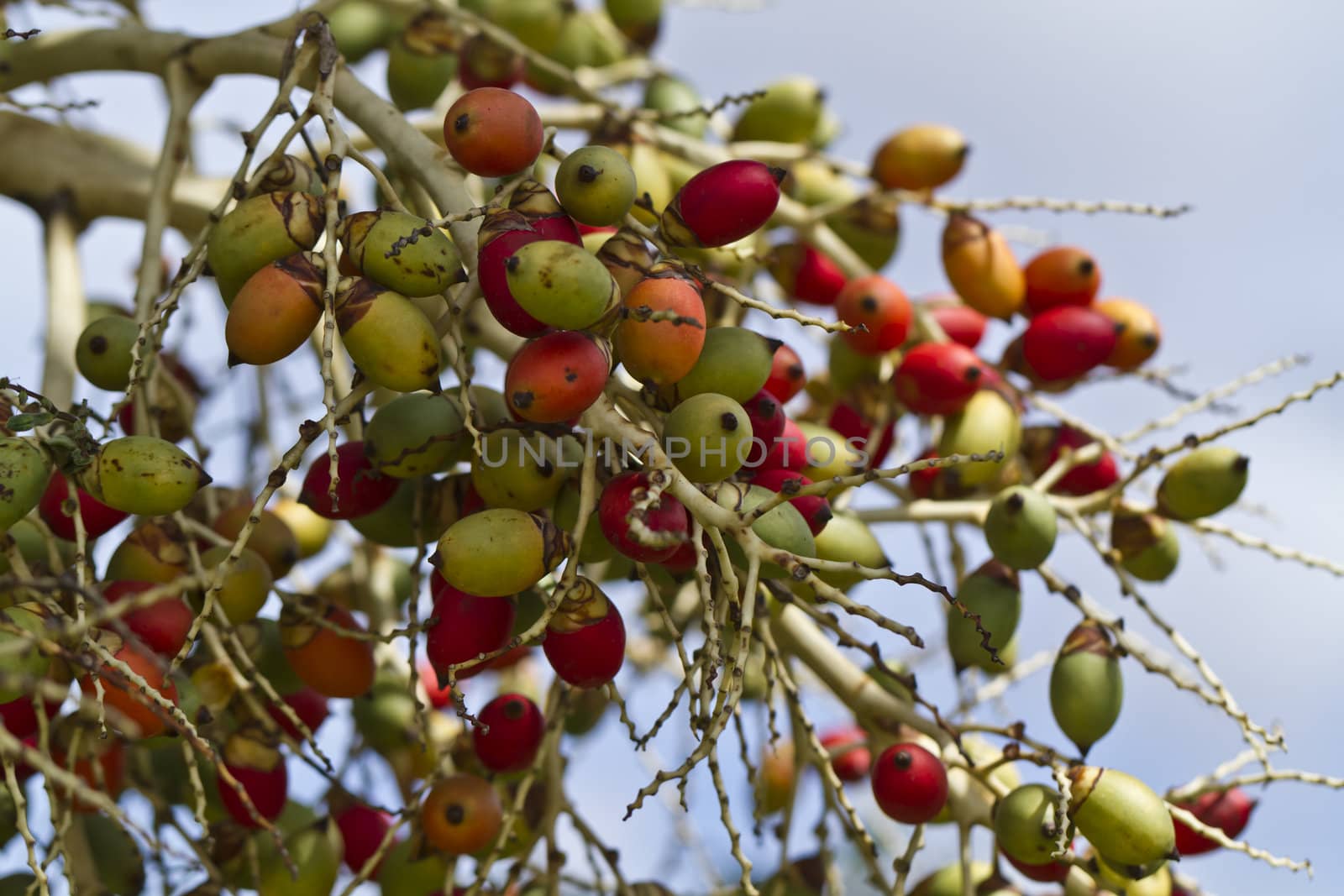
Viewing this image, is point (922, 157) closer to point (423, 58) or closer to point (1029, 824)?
point (423, 58)

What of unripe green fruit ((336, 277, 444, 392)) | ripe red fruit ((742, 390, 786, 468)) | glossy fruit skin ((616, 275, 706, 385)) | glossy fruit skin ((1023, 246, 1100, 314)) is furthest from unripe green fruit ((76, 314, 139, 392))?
glossy fruit skin ((1023, 246, 1100, 314))

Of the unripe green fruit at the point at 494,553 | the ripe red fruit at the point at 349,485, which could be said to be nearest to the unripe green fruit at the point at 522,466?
the unripe green fruit at the point at 494,553

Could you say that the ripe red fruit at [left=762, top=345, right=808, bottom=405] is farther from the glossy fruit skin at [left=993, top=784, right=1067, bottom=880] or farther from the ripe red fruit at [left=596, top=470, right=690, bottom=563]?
the glossy fruit skin at [left=993, top=784, right=1067, bottom=880]

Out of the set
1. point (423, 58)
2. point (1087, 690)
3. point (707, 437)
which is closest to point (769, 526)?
point (707, 437)

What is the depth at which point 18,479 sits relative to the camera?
4.51 feet

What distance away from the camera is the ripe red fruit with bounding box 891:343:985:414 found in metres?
2.10

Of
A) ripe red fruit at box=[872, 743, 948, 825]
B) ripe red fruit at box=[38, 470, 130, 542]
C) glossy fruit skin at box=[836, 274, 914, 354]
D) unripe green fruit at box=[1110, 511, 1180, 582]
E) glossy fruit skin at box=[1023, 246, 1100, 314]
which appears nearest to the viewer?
ripe red fruit at box=[38, 470, 130, 542]

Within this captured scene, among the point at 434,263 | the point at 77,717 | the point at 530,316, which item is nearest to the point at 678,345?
the point at 530,316

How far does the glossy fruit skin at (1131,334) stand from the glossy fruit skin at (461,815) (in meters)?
1.27

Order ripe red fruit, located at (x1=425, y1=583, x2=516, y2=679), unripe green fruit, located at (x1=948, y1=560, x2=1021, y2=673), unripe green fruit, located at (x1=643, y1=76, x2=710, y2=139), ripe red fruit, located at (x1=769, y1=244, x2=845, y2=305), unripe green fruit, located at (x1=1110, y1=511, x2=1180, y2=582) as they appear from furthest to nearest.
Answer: unripe green fruit, located at (x1=643, y1=76, x2=710, y2=139)
ripe red fruit, located at (x1=769, y1=244, x2=845, y2=305)
unripe green fruit, located at (x1=1110, y1=511, x2=1180, y2=582)
unripe green fruit, located at (x1=948, y1=560, x2=1021, y2=673)
ripe red fruit, located at (x1=425, y1=583, x2=516, y2=679)

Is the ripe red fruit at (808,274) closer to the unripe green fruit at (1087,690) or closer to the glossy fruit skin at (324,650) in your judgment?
the unripe green fruit at (1087,690)

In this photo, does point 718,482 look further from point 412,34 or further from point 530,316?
point 412,34

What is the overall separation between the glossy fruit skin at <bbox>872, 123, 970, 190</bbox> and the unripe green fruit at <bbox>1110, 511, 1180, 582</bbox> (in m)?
0.75

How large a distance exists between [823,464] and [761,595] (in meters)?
0.21
